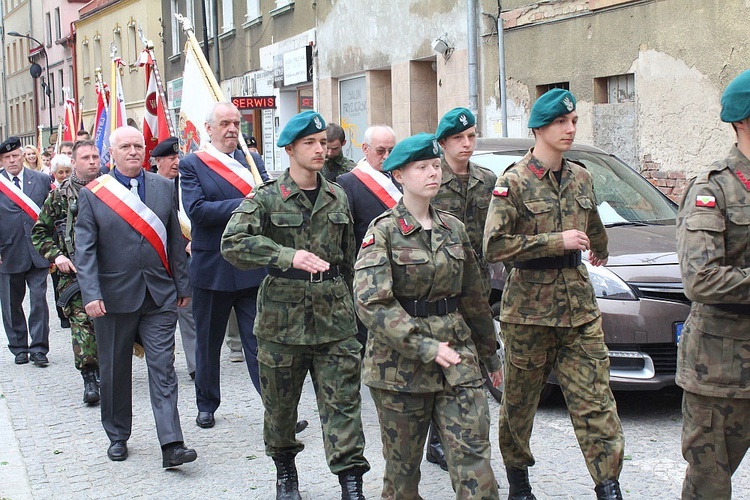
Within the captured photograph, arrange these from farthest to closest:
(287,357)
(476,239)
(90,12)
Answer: (90,12)
(476,239)
(287,357)

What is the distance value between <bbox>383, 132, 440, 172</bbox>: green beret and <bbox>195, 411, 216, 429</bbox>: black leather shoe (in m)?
3.35

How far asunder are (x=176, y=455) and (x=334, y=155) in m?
3.55

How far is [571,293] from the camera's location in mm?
4961

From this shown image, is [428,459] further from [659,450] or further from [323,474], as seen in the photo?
[659,450]

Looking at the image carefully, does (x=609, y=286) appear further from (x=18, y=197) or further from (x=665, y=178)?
(x=665, y=178)

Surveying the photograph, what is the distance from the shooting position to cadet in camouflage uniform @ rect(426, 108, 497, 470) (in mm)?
5750

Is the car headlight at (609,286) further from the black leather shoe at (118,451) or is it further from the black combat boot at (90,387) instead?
the black combat boot at (90,387)

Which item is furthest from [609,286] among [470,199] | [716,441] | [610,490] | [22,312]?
[22,312]

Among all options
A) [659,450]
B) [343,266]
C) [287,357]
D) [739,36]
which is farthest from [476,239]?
[739,36]

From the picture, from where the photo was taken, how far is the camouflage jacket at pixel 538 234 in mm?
4949

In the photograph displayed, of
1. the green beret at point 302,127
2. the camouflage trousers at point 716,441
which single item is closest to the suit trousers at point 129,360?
the green beret at point 302,127

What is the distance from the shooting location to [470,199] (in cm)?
590

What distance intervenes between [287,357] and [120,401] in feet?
5.26

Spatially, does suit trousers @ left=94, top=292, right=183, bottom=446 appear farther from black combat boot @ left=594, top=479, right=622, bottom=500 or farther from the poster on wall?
the poster on wall
